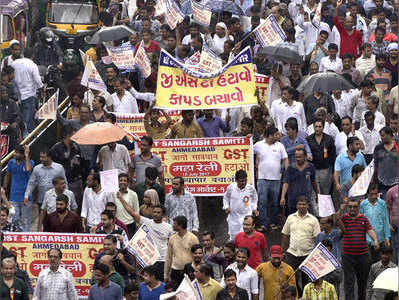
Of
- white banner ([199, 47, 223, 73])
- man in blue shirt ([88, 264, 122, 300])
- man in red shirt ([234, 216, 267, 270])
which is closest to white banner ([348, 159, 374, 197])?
man in red shirt ([234, 216, 267, 270])

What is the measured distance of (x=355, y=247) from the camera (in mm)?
21781

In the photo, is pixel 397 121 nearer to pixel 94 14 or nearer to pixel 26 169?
pixel 26 169

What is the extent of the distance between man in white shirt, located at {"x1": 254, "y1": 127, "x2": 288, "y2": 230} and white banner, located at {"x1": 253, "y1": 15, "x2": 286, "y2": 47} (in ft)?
15.6

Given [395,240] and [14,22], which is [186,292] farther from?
[14,22]

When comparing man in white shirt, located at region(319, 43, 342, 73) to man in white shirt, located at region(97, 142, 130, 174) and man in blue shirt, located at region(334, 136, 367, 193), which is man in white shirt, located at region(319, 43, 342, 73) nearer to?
man in blue shirt, located at region(334, 136, 367, 193)

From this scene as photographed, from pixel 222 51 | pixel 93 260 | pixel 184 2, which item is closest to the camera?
pixel 93 260

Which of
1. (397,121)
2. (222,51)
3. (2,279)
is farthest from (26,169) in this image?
(222,51)

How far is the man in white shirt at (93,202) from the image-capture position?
22.4 m

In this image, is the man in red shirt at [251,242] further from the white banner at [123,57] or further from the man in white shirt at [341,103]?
the white banner at [123,57]

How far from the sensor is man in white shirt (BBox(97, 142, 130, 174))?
78.3 ft

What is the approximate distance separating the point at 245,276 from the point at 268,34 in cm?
884

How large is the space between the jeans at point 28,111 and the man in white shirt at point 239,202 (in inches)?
247

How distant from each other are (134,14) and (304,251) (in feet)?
42.0

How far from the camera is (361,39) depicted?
103 feet
